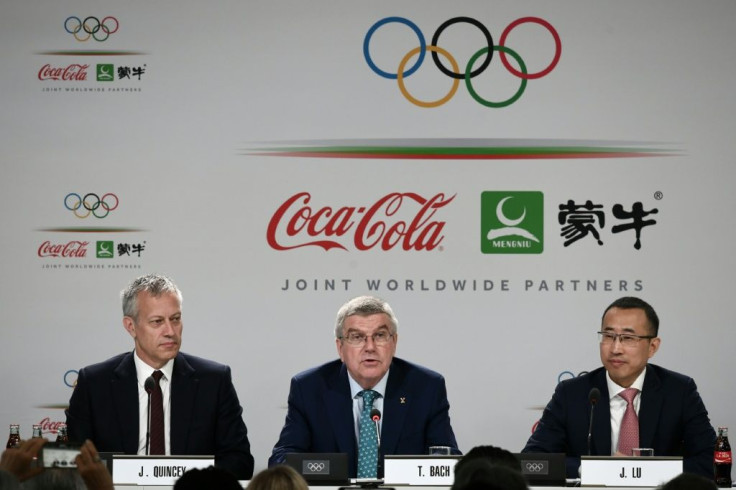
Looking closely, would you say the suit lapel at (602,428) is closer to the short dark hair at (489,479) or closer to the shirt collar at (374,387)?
the shirt collar at (374,387)

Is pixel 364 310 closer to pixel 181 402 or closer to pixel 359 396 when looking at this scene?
pixel 359 396

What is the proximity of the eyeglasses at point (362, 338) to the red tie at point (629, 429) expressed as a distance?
1.12 metres

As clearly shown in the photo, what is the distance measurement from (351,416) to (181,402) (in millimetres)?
752

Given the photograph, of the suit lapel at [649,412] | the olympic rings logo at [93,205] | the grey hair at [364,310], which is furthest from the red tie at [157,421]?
the suit lapel at [649,412]

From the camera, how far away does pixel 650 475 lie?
178 inches

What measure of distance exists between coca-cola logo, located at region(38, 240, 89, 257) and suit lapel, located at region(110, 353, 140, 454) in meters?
1.77

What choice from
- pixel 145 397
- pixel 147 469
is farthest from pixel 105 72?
pixel 147 469

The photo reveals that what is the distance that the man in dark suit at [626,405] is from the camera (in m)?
5.23

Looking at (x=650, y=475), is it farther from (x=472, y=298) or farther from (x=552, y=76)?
(x=552, y=76)

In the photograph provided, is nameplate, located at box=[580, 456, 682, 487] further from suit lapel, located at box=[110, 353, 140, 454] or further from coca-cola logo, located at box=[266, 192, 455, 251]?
coca-cola logo, located at box=[266, 192, 455, 251]

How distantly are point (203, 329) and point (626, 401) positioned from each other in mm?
2628

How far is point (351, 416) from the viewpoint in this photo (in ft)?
17.0

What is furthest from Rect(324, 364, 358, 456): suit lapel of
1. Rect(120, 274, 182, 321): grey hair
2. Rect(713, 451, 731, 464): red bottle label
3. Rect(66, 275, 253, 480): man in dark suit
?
Rect(713, 451, 731, 464): red bottle label

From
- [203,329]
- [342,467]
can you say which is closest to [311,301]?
[203,329]
